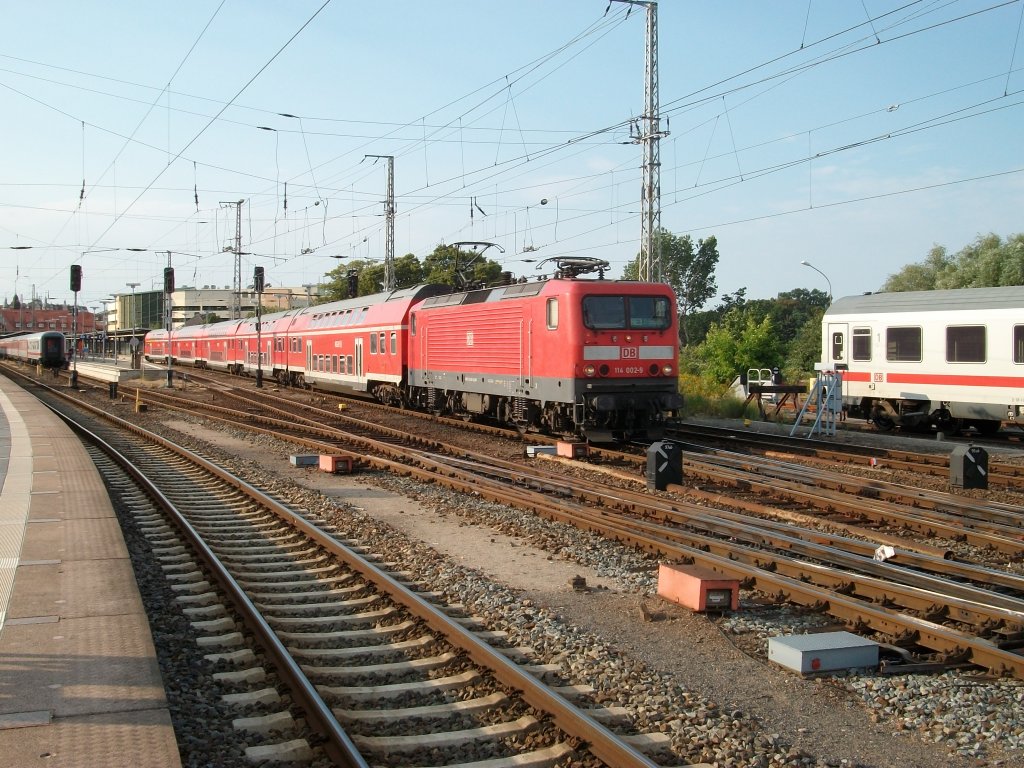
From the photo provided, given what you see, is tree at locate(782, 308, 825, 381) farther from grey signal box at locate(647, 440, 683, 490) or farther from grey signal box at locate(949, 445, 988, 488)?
grey signal box at locate(647, 440, 683, 490)

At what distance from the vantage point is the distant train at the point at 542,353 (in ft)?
58.3

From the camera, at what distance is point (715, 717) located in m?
5.32

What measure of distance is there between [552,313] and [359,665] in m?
12.5

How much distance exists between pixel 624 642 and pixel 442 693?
1646 millimetres

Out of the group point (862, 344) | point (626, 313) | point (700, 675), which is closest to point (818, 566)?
point (700, 675)

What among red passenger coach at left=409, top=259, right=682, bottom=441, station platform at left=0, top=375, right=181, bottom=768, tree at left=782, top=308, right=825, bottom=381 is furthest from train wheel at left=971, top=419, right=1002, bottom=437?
tree at left=782, top=308, right=825, bottom=381

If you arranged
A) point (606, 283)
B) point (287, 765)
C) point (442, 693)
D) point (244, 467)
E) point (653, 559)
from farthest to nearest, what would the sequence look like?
point (606, 283) → point (244, 467) → point (653, 559) → point (442, 693) → point (287, 765)

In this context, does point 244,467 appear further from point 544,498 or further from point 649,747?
point 649,747

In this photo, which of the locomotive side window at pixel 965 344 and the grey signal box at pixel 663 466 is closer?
the grey signal box at pixel 663 466

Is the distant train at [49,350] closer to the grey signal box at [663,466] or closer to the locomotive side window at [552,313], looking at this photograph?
the locomotive side window at [552,313]

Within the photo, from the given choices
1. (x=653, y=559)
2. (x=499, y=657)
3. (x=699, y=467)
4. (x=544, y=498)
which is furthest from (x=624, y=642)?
(x=699, y=467)

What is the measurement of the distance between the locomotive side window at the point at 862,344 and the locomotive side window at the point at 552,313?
379 inches

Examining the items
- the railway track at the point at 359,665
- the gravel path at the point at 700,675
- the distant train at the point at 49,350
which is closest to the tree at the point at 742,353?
the gravel path at the point at 700,675

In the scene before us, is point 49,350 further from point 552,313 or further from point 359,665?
point 359,665
